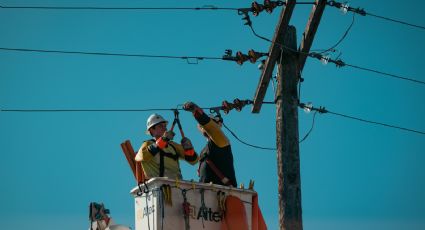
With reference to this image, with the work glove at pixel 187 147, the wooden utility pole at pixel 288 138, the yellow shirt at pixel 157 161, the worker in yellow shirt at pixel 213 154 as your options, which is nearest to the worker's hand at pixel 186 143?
the work glove at pixel 187 147

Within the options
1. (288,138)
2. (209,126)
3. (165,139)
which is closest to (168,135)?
(165,139)

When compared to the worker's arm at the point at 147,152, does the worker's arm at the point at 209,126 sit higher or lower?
higher

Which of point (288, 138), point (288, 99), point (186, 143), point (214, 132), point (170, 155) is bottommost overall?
point (170, 155)

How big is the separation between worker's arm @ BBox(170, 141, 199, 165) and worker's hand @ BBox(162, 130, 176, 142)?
31 cm

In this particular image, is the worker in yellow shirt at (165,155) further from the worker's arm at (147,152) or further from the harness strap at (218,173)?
the harness strap at (218,173)

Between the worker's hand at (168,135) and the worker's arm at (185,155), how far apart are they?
0.31 m

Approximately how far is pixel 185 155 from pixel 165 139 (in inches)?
18.9

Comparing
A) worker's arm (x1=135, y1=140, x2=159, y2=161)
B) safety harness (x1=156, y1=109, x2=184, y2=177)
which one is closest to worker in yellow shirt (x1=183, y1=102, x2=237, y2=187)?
safety harness (x1=156, y1=109, x2=184, y2=177)

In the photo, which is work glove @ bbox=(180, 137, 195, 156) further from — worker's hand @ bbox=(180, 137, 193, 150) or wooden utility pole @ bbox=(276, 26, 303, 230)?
wooden utility pole @ bbox=(276, 26, 303, 230)

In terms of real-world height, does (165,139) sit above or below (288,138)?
below

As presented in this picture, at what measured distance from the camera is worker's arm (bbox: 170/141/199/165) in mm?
15609

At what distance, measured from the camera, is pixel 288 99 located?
17.4 meters

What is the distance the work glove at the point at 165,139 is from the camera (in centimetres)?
1531

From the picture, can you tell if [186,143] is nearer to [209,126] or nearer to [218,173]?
[209,126]
